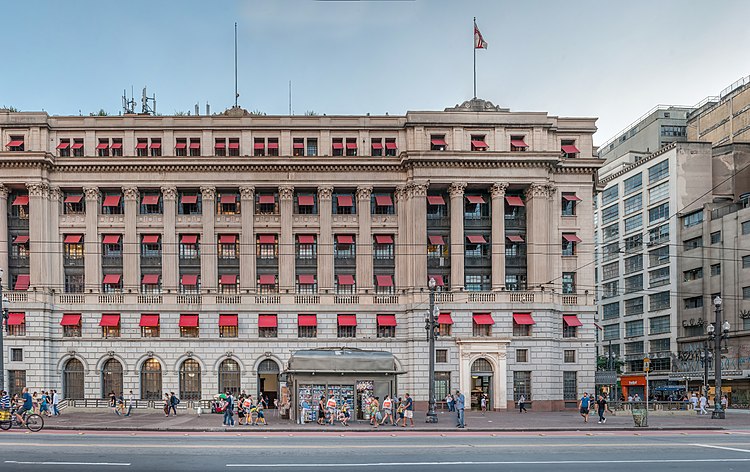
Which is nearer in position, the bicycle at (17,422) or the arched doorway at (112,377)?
the bicycle at (17,422)

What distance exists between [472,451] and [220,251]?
39.3m

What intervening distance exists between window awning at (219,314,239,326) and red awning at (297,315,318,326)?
498cm

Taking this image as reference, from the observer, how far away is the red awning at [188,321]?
61188 mm

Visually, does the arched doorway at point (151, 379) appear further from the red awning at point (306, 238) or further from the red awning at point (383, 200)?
the red awning at point (383, 200)

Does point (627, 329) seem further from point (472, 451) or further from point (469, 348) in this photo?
point (472, 451)

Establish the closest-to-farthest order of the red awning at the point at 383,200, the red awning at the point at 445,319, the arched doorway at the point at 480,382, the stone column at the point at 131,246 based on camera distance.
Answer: the red awning at the point at 445,319 < the arched doorway at the point at 480,382 < the stone column at the point at 131,246 < the red awning at the point at 383,200

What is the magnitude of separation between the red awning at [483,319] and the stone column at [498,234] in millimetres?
2312

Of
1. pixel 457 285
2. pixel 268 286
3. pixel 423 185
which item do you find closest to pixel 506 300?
pixel 457 285

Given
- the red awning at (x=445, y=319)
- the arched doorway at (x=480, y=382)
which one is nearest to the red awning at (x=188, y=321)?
the red awning at (x=445, y=319)

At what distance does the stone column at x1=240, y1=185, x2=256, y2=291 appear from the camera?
62469mm

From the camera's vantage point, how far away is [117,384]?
61.7 metres

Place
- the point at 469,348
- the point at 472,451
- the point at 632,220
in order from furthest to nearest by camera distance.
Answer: the point at 632,220 < the point at 469,348 < the point at 472,451

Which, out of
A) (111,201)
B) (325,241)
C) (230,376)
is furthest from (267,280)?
(111,201)

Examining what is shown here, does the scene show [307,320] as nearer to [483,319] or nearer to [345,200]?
[345,200]
